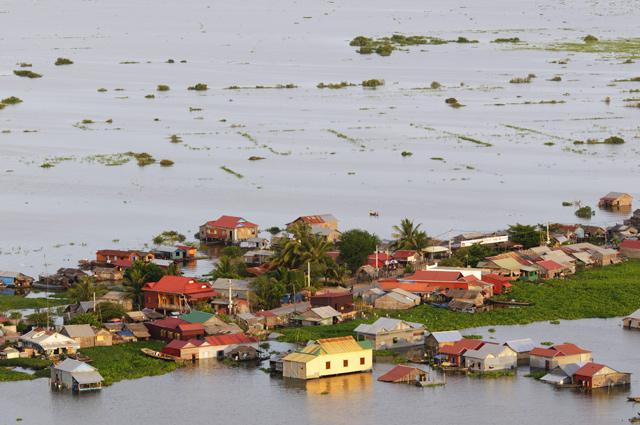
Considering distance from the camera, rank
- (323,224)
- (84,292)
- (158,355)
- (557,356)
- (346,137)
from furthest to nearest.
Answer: (346,137) < (323,224) < (84,292) < (158,355) < (557,356)

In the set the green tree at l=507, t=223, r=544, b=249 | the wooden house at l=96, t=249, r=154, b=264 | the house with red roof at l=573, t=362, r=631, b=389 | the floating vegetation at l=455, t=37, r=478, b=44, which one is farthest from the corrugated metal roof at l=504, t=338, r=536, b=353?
the floating vegetation at l=455, t=37, r=478, b=44

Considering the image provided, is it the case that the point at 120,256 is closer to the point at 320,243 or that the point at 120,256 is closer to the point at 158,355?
the point at 320,243

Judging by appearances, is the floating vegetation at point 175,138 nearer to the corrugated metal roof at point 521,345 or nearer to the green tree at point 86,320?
the green tree at point 86,320

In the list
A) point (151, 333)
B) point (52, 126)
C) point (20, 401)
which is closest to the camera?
point (20, 401)

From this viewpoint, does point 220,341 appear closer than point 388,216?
Yes

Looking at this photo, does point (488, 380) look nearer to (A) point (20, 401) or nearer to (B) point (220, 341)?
(B) point (220, 341)

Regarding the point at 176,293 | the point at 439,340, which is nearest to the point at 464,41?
the point at 176,293

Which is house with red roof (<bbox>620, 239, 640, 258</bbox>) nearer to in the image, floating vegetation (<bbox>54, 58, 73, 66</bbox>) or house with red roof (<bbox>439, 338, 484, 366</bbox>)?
house with red roof (<bbox>439, 338, 484, 366</bbox>)

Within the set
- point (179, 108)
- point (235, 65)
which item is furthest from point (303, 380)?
point (235, 65)
